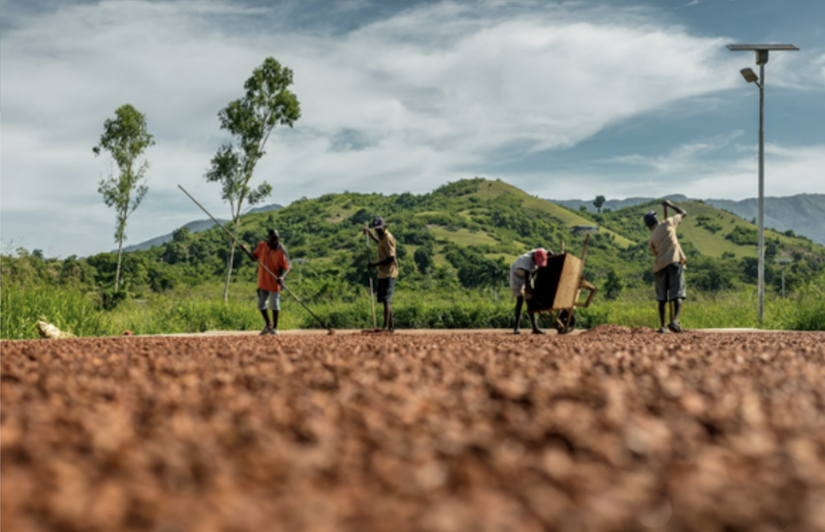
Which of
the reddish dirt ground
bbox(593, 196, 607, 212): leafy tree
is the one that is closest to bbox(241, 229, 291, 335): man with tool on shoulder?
the reddish dirt ground

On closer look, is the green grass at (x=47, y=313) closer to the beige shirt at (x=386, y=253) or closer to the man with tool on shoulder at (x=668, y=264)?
the beige shirt at (x=386, y=253)

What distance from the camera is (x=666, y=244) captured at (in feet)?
30.9

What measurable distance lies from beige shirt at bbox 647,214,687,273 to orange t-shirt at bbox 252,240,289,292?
5.30 m

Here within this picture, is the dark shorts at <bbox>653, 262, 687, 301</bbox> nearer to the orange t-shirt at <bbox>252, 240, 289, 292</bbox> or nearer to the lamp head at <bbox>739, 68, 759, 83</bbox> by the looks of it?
the orange t-shirt at <bbox>252, 240, 289, 292</bbox>

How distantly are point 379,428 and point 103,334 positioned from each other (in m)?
11.1

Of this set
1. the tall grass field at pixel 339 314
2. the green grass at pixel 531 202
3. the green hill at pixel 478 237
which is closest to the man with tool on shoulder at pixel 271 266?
the tall grass field at pixel 339 314

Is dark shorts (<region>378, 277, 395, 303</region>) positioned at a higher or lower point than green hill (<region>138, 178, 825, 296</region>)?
lower

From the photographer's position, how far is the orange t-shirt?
402 inches

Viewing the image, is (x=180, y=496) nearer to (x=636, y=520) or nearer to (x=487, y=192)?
(x=636, y=520)

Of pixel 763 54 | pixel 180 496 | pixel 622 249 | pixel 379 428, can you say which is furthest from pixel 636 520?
pixel 622 249

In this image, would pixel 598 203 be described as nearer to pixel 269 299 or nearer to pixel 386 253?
pixel 386 253

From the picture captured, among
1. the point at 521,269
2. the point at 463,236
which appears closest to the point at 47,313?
the point at 521,269

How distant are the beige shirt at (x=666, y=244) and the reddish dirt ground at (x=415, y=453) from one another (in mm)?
6322

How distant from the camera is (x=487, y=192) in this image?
13400 centimetres
